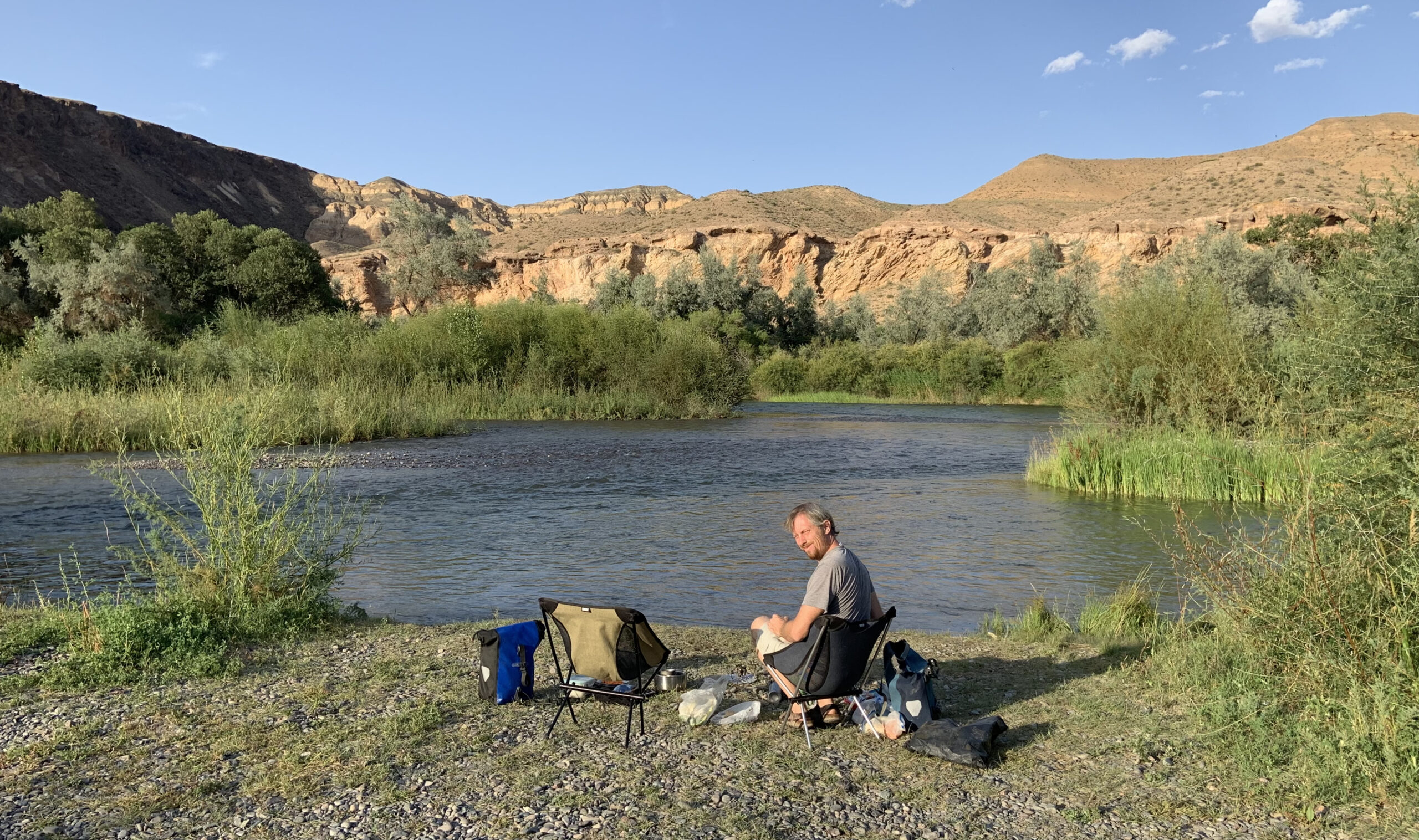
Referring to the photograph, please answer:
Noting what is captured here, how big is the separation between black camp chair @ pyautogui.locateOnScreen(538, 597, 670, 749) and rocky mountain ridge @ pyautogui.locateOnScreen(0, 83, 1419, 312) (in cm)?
6180

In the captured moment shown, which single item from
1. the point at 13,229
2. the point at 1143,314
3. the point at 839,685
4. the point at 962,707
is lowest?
the point at 962,707

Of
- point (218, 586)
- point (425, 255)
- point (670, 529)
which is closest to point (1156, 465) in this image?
point (670, 529)

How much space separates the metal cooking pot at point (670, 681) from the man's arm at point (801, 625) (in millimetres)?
658

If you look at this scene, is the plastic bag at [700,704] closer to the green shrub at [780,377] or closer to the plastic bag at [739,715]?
the plastic bag at [739,715]

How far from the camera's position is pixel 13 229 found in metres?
44.1

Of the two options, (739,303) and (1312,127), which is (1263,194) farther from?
(739,303)

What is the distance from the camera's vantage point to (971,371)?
47594 millimetres

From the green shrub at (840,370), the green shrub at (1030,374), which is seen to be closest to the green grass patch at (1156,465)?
the green shrub at (1030,374)

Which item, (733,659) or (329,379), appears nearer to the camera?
(733,659)

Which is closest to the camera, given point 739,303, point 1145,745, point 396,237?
point 1145,745

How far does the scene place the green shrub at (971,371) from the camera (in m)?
47.4

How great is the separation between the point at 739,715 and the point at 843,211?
298 ft

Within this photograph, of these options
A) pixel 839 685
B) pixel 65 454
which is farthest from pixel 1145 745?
pixel 65 454

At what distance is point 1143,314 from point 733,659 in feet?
44.9
